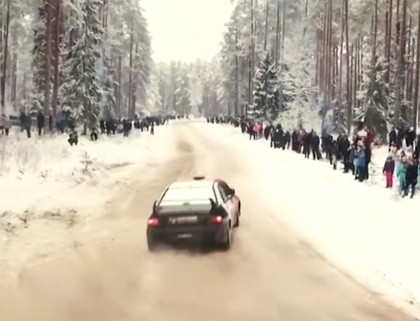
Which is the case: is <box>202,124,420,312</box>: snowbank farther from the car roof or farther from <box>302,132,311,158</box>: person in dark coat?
<box>302,132,311,158</box>: person in dark coat

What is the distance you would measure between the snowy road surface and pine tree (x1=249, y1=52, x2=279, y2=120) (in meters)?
44.0

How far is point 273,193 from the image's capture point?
854 inches

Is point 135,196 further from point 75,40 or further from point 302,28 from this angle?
point 302,28

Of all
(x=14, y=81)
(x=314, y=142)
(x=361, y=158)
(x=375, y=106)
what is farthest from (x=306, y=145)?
(x=14, y=81)

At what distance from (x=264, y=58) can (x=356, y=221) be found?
147 ft

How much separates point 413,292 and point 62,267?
6057 mm

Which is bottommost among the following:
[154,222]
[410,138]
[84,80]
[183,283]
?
[183,283]

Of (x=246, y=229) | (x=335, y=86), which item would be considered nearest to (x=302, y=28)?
(x=335, y=86)

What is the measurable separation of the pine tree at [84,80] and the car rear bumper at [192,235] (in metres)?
30.2

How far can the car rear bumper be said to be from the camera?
40.9ft

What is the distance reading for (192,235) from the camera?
12453mm

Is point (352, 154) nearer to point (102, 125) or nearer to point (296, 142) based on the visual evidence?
point (296, 142)

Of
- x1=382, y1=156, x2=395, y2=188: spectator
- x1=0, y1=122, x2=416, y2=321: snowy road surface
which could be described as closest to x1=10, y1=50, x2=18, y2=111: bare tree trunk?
x1=382, y1=156, x2=395, y2=188: spectator

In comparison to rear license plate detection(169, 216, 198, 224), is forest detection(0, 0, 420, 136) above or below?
above
